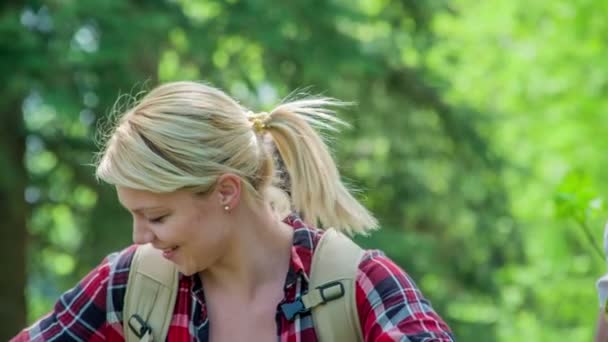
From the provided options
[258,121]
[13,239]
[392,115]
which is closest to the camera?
[258,121]

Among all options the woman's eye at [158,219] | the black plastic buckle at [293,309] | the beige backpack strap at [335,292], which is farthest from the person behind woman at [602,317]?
the woman's eye at [158,219]

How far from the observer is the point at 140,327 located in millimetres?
2799

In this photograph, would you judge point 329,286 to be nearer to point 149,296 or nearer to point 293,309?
point 293,309

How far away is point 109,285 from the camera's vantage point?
288 cm

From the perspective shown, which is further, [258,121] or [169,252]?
[258,121]

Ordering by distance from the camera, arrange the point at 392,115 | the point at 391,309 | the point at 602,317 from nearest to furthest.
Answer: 1. the point at 602,317
2. the point at 391,309
3. the point at 392,115

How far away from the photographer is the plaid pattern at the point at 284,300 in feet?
8.95

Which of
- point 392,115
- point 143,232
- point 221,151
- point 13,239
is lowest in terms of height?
point 143,232

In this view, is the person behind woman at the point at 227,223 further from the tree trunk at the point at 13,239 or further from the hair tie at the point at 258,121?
the tree trunk at the point at 13,239

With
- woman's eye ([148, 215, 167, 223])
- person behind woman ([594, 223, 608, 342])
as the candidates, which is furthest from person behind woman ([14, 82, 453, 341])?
person behind woman ([594, 223, 608, 342])

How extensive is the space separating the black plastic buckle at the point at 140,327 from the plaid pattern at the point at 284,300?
2.0 inches

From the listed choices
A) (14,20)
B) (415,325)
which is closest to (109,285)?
(415,325)

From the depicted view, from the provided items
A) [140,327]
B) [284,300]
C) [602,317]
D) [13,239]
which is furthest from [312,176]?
[13,239]

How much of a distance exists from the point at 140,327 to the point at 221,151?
406 millimetres
